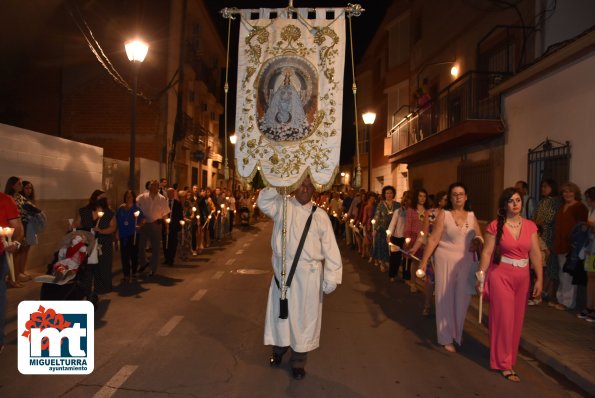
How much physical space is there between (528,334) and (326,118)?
3.79m

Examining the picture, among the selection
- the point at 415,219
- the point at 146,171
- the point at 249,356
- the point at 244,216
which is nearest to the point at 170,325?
the point at 249,356

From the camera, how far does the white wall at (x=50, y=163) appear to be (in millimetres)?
10570

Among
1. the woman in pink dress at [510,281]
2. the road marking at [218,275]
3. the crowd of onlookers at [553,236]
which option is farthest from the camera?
the road marking at [218,275]

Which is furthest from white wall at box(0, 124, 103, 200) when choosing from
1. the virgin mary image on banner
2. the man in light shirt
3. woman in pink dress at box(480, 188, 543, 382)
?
woman in pink dress at box(480, 188, 543, 382)

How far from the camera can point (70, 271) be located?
656cm

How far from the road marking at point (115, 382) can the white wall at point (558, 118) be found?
321 inches

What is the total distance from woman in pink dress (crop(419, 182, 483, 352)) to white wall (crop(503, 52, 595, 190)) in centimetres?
431

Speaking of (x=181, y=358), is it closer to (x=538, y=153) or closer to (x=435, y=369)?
(x=435, y=369)

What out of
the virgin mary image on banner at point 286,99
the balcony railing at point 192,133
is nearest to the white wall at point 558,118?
the virgin mary image on banner at point 286,99

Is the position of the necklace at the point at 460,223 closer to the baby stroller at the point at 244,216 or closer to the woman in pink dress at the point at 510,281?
the woman in pink dress at the point at 510,281

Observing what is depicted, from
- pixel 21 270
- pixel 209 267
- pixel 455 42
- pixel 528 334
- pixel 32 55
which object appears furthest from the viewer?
pixel 32 55

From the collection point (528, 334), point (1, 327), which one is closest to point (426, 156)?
point (528, 334)

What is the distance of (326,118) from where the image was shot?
5.93m

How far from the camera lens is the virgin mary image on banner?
19.5ft
